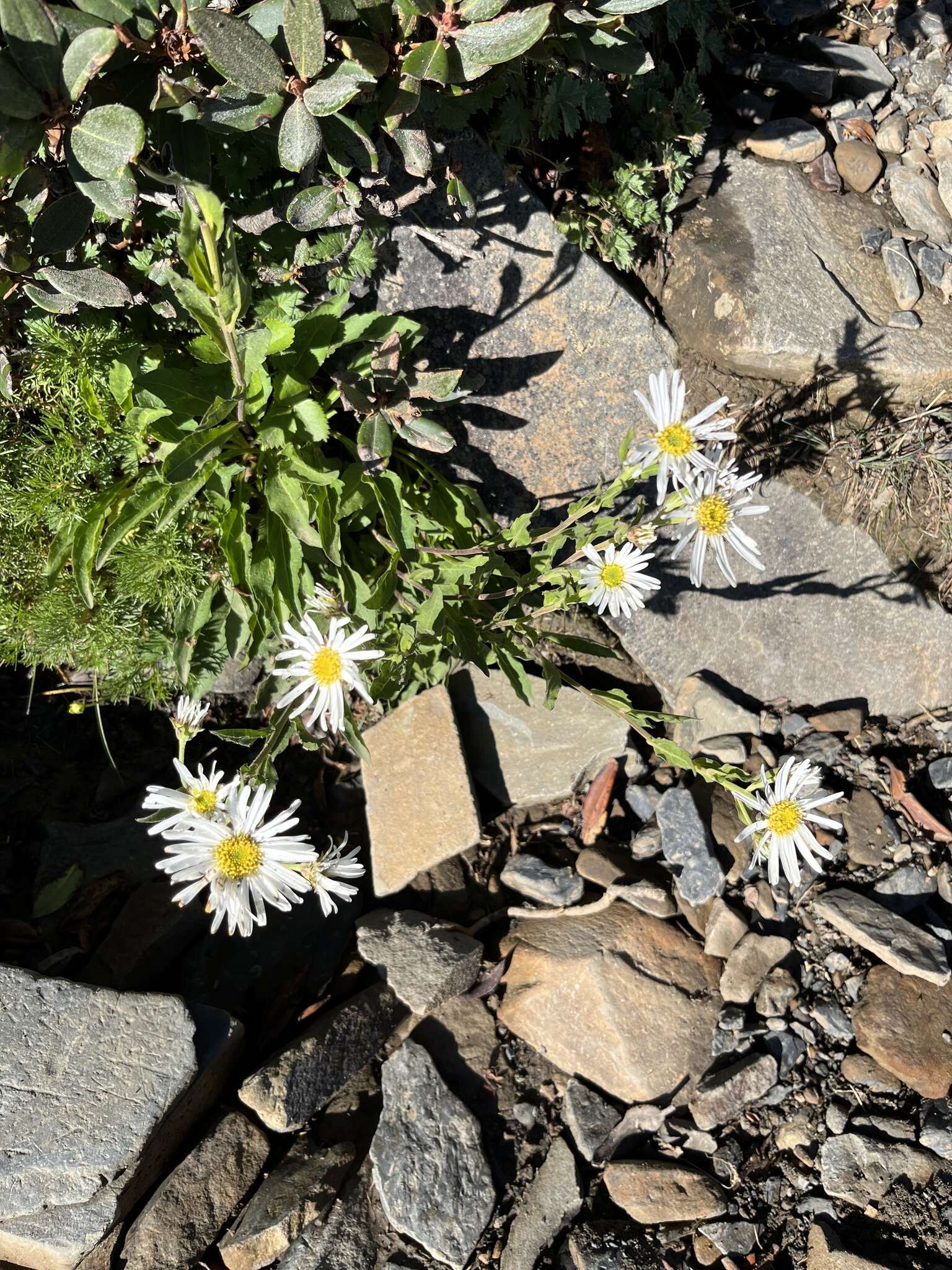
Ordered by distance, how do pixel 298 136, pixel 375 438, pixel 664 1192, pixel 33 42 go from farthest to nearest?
pixel 664 1192
pixel 375 438
pixel 298 136
pixel 33 42

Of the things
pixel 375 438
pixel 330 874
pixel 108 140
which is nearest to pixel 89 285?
pixel 108 140

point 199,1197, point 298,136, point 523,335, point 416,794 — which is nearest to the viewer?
point 298,136

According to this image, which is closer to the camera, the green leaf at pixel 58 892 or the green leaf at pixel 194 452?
the green leaf at pixel 194 452

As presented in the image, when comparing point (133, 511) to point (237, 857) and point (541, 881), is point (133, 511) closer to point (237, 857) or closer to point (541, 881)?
point (237, 857)

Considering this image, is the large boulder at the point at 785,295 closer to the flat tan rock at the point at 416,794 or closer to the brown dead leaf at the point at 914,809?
the brown dead leaf at the point at 914,809

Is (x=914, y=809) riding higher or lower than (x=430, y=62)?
lower

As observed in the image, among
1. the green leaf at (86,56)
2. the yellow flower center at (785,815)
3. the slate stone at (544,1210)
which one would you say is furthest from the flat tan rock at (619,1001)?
the green leaf at (86,56)
